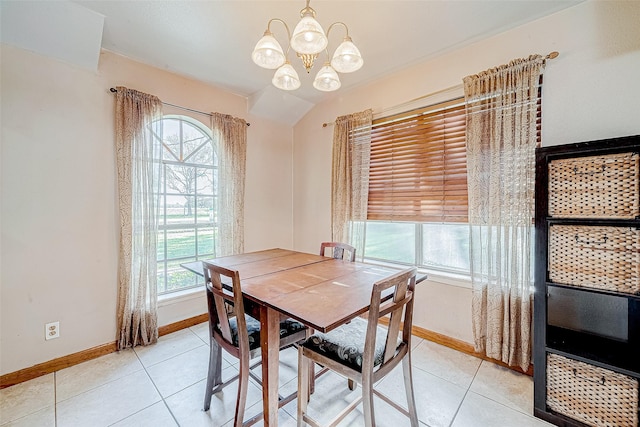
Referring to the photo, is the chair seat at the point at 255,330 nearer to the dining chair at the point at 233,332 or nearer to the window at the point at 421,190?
the dining chair at the point at 233,332

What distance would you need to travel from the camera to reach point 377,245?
304 cm

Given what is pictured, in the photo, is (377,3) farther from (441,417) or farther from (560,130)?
(441,417)

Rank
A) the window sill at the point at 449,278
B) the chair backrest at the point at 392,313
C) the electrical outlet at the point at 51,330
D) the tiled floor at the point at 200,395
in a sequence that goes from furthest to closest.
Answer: the window sill at the point at 449,278, the electrical outlet at the point at 51,330, the tiled floor at the point at 200,395, the chair backrest at the point at 392,313

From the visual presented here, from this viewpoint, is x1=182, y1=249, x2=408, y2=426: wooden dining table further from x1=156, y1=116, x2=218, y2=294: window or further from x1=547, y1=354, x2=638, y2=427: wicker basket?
x1=547, y1=354, x2=638, y2=427: wicker basket

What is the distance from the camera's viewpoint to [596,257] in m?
1.48

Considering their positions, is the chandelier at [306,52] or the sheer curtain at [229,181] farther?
the sheer curtain at [229,181]

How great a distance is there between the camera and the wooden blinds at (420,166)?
7.66 feet

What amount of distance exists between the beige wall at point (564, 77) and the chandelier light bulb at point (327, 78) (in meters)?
1.15

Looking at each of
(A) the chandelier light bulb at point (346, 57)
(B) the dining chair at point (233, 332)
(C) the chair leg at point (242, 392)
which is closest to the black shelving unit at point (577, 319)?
(A) the chandelier light bulb at point (346, 57)

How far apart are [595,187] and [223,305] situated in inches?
86.2

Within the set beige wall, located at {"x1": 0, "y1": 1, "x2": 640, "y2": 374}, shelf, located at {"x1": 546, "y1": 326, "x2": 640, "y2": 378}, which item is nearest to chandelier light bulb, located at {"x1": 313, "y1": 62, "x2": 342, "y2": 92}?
beige wall, located at {"x1": 0, "y1": 1, "x2": 640, "y2": 374}

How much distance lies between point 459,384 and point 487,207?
1.36 meters

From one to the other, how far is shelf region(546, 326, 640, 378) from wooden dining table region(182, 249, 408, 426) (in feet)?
3.58

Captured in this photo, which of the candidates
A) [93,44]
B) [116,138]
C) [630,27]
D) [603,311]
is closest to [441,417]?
[603,311]
